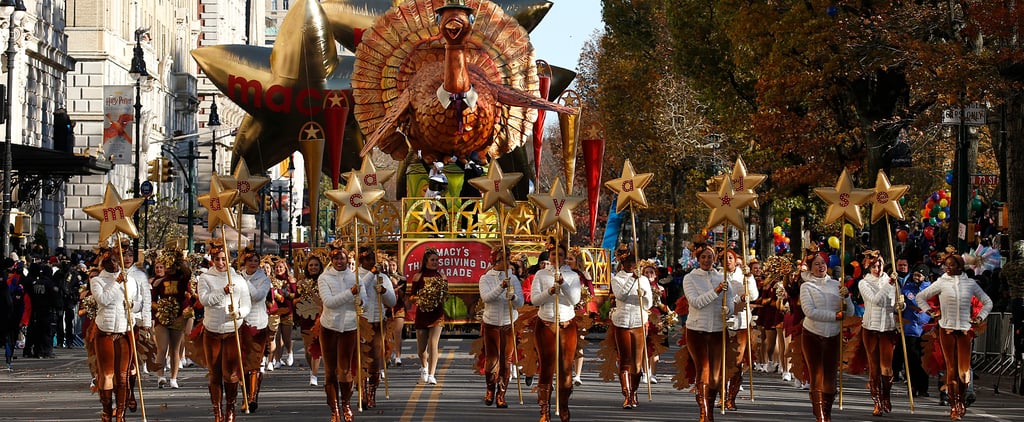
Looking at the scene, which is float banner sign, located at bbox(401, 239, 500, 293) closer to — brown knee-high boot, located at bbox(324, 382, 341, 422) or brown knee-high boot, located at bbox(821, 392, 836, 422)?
brown knee-high boot, located at bbox(324, 382, 341, 422)

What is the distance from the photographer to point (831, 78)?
31.8 meters

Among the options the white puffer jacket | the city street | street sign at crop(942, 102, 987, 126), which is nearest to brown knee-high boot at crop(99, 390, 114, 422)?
the white puffer jacket

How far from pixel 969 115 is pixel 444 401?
13.6 metres

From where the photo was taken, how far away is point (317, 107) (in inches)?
1404

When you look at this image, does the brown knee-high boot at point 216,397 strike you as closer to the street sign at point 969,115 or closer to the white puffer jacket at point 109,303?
the white puffer jacket at point 109,303

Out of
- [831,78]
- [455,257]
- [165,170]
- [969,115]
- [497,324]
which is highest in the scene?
[831,78]

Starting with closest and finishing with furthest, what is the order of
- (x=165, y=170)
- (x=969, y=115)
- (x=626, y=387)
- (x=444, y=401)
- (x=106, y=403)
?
(x=106, y=403) → (x=626, y=387) → (x=444, y=401) → (x=969, y=115) → (x=165, y=170)

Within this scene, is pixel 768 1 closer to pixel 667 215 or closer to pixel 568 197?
pixel 568 197

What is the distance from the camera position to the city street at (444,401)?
1753 cm

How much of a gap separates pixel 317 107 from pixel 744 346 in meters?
17.4

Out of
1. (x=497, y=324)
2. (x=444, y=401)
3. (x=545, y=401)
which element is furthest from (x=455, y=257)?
(x=545, y=401)

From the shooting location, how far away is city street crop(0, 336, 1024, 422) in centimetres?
1753

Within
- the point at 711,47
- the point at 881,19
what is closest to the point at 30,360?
the point at 881,19

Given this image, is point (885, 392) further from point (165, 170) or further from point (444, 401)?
point (165, 170)
